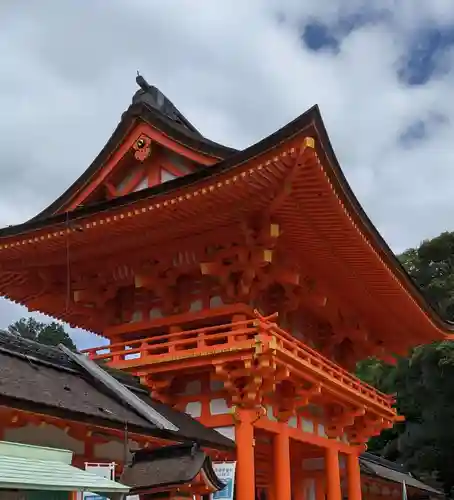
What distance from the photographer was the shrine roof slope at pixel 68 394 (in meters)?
8.95

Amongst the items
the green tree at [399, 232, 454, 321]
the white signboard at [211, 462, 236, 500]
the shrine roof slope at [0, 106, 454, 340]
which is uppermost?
the green tree at [399, 232, 454, 321]

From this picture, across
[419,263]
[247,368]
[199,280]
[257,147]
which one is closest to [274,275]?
[199,280]

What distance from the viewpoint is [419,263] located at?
36.3 meters

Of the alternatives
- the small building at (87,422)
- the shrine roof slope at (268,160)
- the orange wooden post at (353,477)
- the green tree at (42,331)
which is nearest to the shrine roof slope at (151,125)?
the shrine roof slope at (268,160)

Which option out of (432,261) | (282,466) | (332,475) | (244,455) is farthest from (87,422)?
(432,261)

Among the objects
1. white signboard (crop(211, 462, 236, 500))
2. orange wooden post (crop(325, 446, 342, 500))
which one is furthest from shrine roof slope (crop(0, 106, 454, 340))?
white signboard (crop(211, 462, 236, 500))

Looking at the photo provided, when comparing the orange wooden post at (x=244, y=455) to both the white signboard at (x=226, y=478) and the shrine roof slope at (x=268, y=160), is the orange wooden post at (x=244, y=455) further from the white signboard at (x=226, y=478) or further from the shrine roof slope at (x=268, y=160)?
the shrine roof slope at (x=268, y=160)

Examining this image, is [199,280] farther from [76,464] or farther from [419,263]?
[419,263]

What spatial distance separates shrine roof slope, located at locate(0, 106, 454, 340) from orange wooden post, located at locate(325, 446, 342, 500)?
4.52 meters

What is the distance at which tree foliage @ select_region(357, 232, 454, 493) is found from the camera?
30.8 meters

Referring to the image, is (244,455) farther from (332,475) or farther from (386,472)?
(386,472)

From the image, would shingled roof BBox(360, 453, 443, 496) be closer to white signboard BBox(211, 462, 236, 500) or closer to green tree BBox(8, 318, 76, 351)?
white signboard BBox(211, 462, 236, 500)

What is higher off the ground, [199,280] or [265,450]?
[199,280]

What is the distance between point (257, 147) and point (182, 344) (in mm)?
4081
